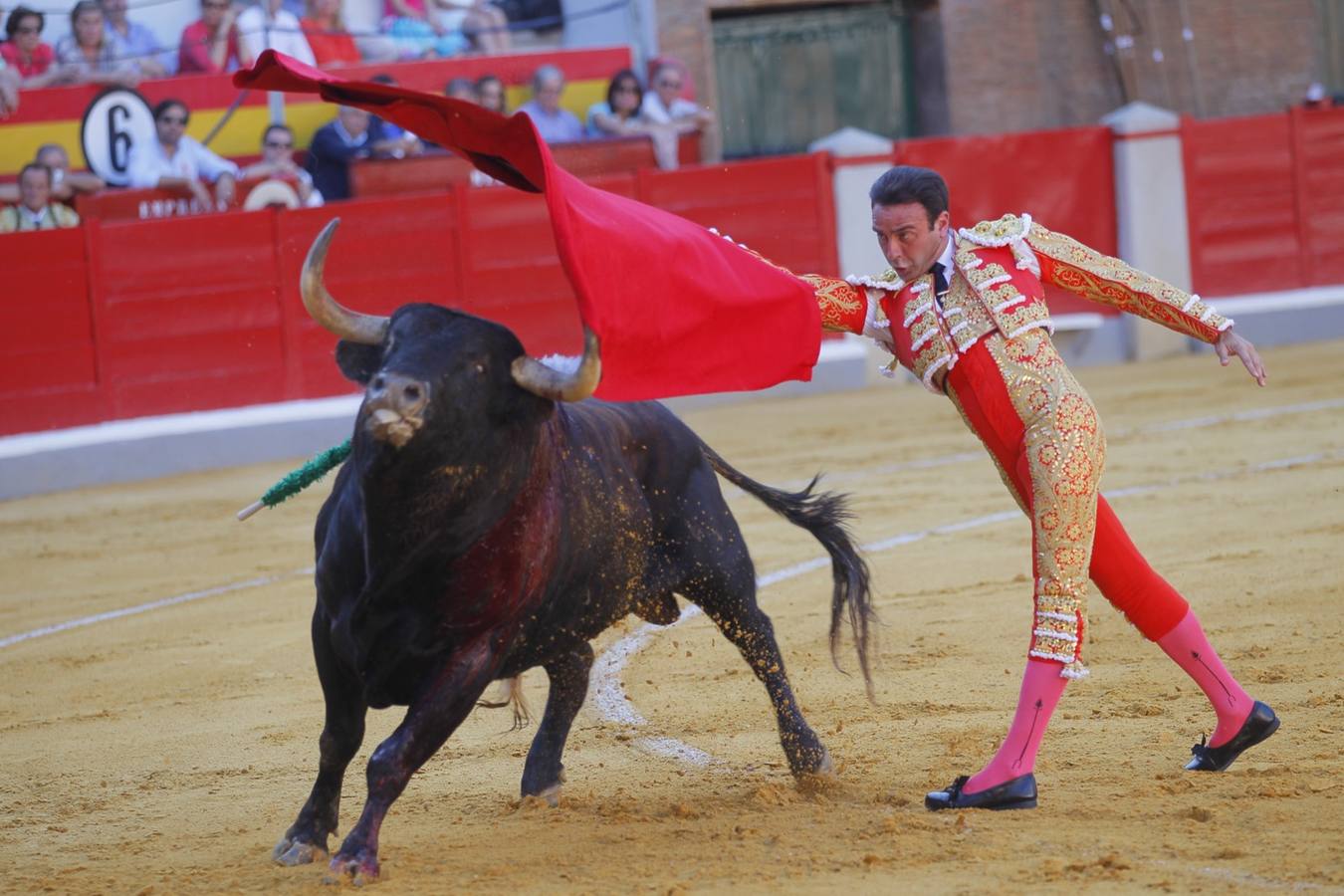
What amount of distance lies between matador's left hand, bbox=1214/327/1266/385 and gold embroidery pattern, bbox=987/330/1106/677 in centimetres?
25

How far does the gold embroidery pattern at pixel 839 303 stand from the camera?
10.9ft

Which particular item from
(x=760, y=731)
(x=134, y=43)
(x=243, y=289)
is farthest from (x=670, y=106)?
(x=760, y=731)

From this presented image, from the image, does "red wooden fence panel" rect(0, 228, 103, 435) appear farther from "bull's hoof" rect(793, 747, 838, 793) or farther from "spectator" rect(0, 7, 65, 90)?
"bull's hoof" rect(793, 747, 838, 793)

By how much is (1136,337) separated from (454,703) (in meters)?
8.95

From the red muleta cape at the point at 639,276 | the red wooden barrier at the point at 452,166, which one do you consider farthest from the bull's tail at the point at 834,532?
the red wooden barrier at the point at 452,166

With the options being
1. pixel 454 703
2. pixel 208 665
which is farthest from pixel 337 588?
pixel 208 665

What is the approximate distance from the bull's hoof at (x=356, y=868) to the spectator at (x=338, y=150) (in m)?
7.35

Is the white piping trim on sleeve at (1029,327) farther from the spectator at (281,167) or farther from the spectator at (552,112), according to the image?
the spectator at (552,112)

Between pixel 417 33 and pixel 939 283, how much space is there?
26.9 ft

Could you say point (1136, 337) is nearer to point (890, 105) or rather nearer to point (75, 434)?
point (890, 105)

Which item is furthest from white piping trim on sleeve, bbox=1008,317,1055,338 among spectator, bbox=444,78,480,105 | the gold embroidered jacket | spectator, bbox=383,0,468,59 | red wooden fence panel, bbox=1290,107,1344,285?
red wooden fence panel, bbox=1290,107,1344,285

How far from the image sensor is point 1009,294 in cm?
317

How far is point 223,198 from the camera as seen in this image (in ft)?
30.8

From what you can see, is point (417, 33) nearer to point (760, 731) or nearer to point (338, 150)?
point (338, 150)
